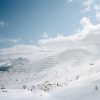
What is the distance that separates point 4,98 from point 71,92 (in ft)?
48.0

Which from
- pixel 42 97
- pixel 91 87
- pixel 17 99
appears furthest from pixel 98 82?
pixel 17 99

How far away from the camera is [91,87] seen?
145ft

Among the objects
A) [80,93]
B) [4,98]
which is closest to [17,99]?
[4,98]

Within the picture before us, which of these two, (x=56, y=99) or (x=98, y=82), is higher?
(x=98, y=82)

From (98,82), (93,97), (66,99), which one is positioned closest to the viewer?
(93,97)

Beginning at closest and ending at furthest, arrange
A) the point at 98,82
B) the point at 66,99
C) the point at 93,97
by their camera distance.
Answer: the point at 93,97 < the point at 66,99 < the point at 98,82

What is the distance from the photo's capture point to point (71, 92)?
45.7 metres

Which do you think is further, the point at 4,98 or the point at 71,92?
the point at 71,92

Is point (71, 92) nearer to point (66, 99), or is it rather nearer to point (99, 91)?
point (66, 99)

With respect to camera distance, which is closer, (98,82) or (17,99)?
(17,99)

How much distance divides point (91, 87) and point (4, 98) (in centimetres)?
1869

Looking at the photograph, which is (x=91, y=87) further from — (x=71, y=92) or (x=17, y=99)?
(x=17, y=99)

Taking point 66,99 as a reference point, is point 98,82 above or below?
above

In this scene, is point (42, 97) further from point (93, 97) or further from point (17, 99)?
point (93, 97)
